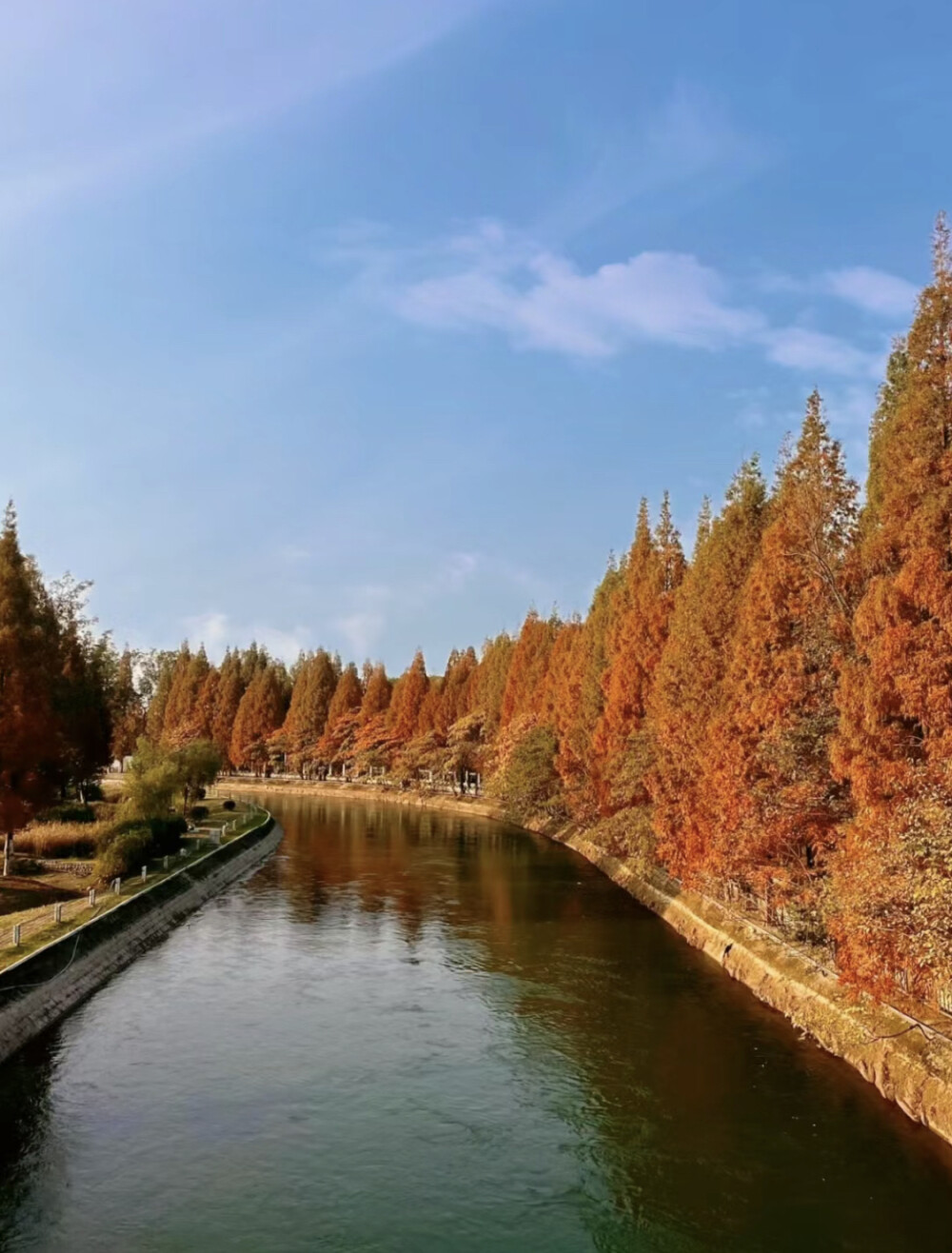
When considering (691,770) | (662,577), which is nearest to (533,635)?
(662,577)

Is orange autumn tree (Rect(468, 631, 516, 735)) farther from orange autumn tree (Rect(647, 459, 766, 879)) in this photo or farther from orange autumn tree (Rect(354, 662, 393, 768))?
orange autumn tree (Rect(647, 459, 766, 879))

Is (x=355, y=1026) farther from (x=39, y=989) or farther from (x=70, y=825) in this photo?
(x=70, y=825)

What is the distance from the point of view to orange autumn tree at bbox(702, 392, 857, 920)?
93.6 feet

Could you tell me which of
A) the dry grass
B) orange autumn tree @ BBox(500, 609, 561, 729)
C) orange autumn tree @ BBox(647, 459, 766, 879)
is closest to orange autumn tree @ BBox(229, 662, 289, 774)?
orange autumn tree @ BBox(500, 609, 561, 729)

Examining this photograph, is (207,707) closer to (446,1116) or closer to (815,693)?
(815,693)

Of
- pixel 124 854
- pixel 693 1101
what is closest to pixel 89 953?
pixel 124 854

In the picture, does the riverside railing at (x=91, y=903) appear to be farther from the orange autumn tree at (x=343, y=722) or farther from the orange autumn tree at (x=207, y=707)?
the orange autumn tree at (x=207, y=707)

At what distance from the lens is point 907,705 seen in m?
22.3

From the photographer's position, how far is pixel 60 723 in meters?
46.7

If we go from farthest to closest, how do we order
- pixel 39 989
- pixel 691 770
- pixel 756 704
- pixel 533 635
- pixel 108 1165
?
1. pixel 533 635
2. pixel 691 770
3. pixel 756 704
4. pixel 39 989
5. pixel 108 1165

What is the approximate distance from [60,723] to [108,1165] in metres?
31.4

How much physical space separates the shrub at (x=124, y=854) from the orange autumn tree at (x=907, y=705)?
102 feet

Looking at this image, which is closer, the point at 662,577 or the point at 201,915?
the point at 201,915

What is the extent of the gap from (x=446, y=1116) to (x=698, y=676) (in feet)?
74.3
